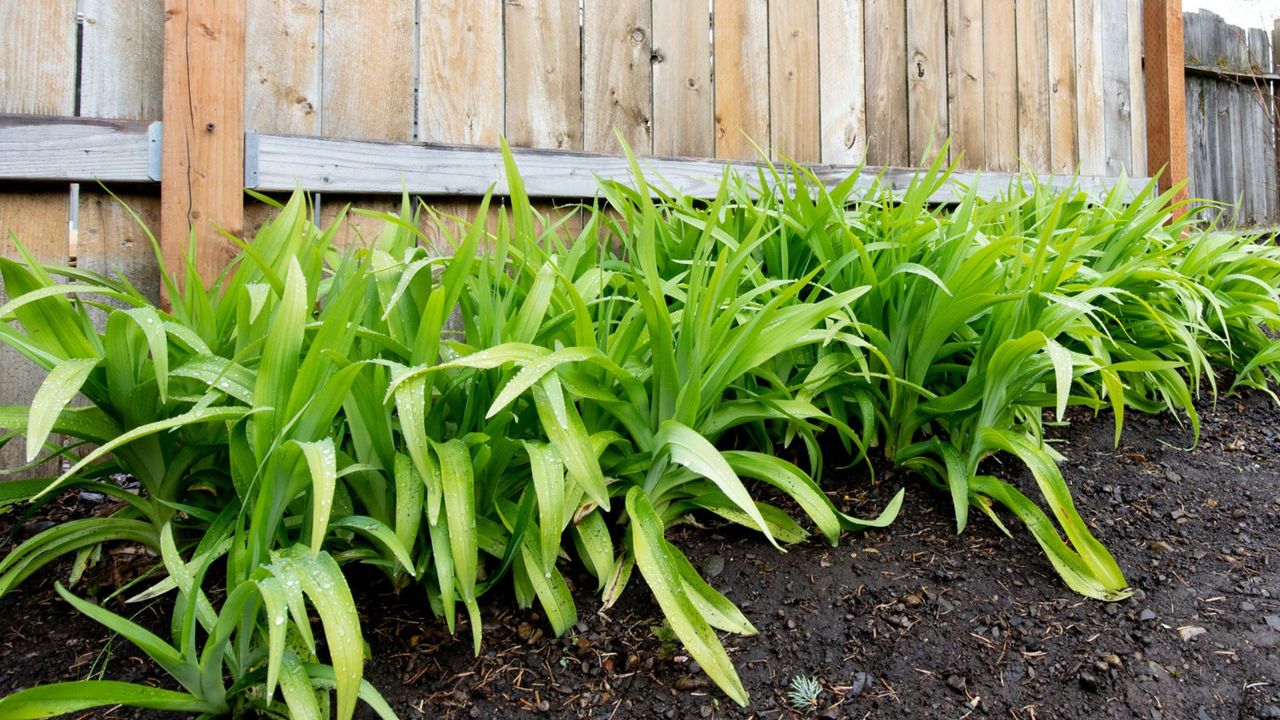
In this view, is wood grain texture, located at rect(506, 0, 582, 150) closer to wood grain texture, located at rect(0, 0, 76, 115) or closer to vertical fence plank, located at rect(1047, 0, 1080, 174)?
wood grain texture, located at rect(0, 0, 76, 115)

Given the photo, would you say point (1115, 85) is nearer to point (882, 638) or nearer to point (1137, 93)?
point (1137, 93)

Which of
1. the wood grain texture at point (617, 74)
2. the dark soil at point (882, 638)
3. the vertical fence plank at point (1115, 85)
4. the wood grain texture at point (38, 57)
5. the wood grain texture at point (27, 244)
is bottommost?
the dark soil at point (882, 638)

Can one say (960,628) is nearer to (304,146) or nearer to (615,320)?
(615,320)

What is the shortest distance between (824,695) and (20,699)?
0.93m

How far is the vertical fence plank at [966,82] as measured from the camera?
9.63ft

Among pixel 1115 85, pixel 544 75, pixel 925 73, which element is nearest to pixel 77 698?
pixel 544 75

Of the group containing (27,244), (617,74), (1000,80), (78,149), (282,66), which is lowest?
(27,244)

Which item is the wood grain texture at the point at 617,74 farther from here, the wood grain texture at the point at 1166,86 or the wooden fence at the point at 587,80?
the wood grain texture at the point at 1166,86

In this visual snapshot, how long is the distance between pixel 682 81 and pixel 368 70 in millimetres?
932

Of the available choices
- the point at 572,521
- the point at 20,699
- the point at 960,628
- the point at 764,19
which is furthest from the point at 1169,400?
the point at 20,699

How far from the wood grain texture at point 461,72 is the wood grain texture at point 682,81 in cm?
49

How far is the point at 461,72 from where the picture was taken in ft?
7.16

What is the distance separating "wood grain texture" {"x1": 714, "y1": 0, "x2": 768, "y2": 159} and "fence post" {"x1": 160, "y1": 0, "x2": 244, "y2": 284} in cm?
136

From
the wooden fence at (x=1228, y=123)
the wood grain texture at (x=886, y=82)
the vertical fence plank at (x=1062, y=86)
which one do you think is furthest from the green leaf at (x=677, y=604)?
the wooden fence at (x=1228, y=123)
